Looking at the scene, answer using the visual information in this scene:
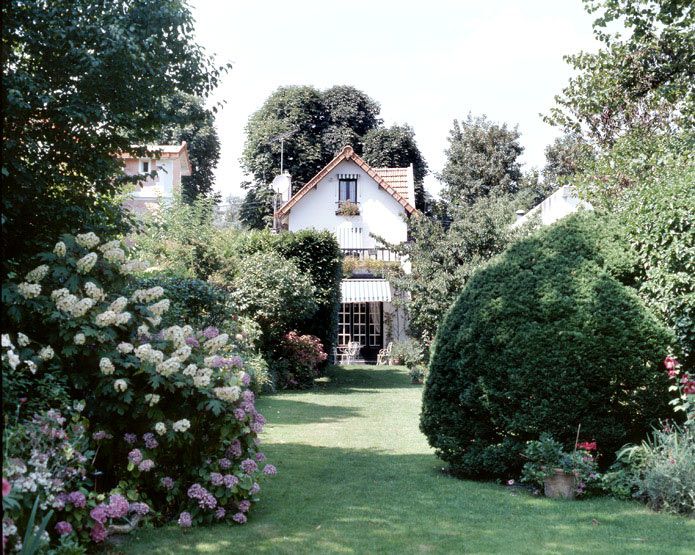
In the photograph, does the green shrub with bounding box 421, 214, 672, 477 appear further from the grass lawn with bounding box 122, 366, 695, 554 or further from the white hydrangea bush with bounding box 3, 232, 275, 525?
the white hydrangea bush with bounding box 3, 232, 275, 525

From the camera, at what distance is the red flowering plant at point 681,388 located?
789cm

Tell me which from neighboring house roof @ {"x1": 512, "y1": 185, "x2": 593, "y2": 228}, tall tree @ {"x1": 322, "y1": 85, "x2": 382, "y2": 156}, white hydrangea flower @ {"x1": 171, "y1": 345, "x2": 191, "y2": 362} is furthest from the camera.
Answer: tall tree @ {"x1": 322, "y1": 85, "x2": 382, "y2": 156}

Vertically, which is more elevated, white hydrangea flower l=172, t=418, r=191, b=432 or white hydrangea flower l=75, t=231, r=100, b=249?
white hydrangea flower l=75, t=231, r=100, b=249

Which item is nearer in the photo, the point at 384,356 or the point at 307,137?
the point at 384,356

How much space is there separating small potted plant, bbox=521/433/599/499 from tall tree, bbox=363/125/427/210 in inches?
1689

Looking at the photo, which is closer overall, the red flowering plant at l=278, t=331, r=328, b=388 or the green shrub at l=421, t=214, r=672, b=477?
the green shrub at l=421, t=214, r=672, b=477

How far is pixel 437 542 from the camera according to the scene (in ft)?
21.1

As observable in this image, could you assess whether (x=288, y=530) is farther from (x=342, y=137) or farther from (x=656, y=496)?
(x=342, y=137)

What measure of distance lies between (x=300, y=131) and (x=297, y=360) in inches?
1205

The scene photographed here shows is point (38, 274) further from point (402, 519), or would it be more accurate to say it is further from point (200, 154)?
point (200, 154)

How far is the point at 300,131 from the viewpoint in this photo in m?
49.9

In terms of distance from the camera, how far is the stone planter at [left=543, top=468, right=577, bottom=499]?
313 inches

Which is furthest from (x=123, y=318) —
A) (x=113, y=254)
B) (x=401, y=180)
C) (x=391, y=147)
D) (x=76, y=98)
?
(x=391, y=147)

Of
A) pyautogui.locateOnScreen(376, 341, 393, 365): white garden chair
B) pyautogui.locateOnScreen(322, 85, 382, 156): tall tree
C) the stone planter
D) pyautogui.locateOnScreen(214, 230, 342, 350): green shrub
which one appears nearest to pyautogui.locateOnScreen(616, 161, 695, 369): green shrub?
the stone planter
